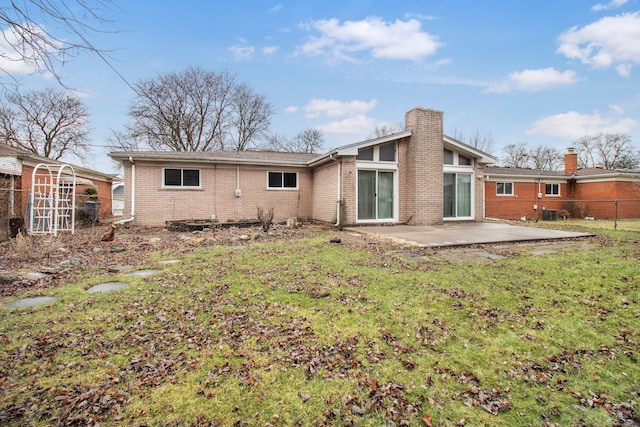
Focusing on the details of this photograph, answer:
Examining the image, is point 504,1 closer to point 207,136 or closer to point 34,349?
point 34,349

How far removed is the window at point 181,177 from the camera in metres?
12.8

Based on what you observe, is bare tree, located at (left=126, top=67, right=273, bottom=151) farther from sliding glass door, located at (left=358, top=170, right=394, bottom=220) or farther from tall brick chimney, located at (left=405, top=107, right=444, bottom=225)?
tall brick chimney, located at (left=405, top=107, right=444, bottom=225)

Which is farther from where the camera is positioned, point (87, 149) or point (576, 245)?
point (87, 149)

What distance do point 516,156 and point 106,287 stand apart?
136ft

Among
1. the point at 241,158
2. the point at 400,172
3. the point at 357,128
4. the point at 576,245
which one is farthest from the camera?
the point at 357,128

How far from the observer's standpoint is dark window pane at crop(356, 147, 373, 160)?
11696mm

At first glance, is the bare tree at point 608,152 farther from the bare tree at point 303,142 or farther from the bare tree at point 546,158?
the bare tree at point 303,142

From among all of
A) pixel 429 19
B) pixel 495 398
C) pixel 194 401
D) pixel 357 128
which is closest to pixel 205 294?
pixel 194 401

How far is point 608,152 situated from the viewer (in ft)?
103

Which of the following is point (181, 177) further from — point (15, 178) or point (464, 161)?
point (464, 161)

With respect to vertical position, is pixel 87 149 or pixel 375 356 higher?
pixel 87 149

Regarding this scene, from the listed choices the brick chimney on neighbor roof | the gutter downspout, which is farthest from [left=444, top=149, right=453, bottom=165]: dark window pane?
the brick chimney on neighbor roof

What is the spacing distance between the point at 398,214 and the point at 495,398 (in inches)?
407

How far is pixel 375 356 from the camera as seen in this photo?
2699 mm
